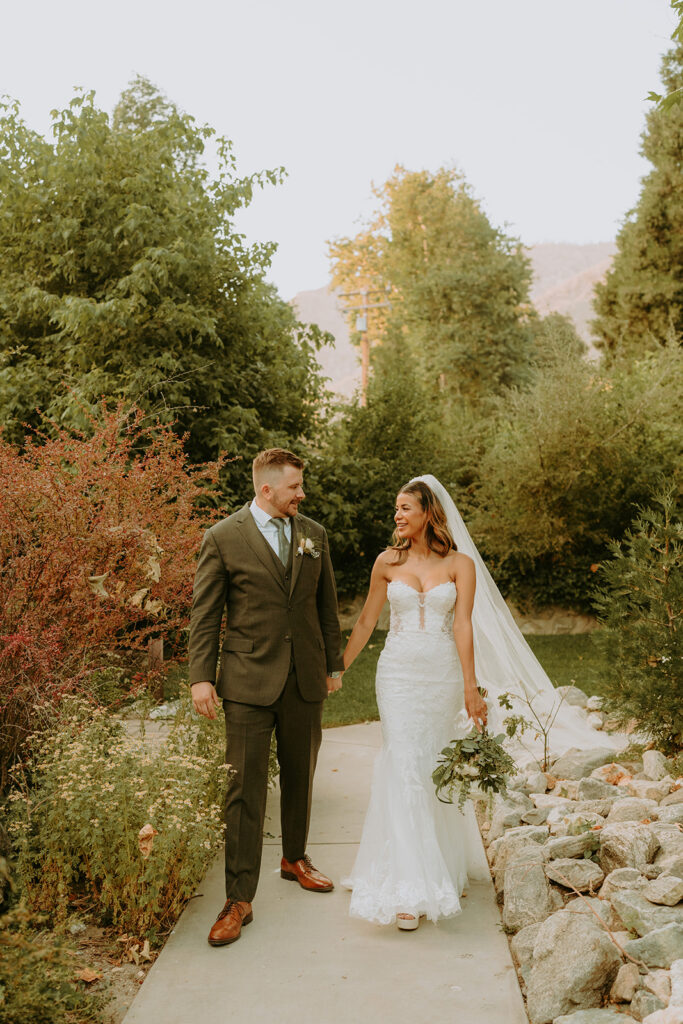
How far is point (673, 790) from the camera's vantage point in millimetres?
5684

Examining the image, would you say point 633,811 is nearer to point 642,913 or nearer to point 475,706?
point 475,706

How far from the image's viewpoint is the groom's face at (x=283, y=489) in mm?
4434

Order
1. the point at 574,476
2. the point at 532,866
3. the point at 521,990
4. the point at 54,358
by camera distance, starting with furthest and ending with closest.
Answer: the point at 574,476 < the point at 54,358 < the point at 532,866 < the point at 521,990

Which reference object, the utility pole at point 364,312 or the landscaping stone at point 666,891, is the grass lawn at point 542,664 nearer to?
the landscaping stone at point 666,891

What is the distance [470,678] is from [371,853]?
947 millimetres

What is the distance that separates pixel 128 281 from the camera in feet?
39.1

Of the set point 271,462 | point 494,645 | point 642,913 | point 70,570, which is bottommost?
point 642,913

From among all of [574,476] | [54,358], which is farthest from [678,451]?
[54,358]

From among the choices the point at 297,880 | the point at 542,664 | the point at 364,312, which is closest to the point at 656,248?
the point at 364,312

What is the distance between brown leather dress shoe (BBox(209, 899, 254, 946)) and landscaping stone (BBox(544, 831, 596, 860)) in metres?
1.51

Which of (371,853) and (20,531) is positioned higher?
(20,531)

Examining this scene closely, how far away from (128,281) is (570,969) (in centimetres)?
1027

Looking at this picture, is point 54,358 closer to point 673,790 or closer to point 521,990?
point 673,790

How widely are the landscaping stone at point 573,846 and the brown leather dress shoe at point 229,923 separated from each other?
1.51m
